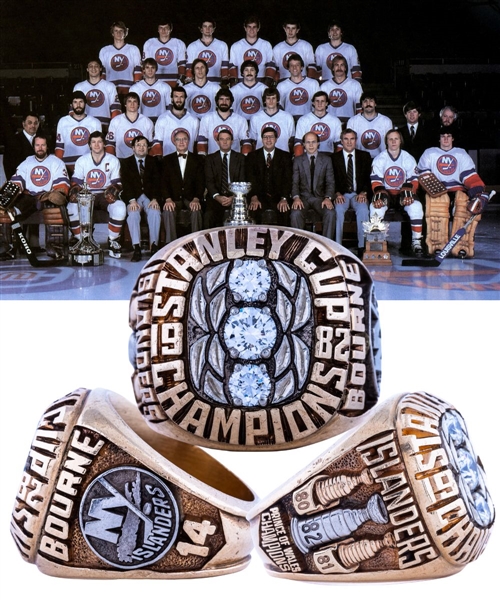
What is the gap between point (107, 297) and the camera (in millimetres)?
4465

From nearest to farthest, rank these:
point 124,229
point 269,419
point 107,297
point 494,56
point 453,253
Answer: point 269,419 → point 107,297 → point 453,253 → point 124,229 → point 494,56

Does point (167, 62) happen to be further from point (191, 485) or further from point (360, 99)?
point (191, 485)

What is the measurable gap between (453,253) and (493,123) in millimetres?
2079

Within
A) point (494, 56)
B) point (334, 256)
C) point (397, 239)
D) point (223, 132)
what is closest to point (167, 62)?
point (223, 132)

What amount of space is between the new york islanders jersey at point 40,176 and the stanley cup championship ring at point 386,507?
4629 mm

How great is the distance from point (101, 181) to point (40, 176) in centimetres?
40

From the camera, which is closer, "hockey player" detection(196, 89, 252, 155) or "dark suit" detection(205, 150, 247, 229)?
"dark suit" detection(205, 150, 247, 229)

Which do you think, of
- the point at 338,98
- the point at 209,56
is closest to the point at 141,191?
the point at 209,56

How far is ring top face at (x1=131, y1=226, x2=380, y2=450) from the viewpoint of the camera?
1387 mm

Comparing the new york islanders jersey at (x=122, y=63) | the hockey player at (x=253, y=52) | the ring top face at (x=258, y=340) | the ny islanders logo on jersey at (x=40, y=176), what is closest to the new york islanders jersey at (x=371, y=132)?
the hockey player at (x=253, y=52)

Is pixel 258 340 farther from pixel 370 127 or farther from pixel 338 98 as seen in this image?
pixel 338 98

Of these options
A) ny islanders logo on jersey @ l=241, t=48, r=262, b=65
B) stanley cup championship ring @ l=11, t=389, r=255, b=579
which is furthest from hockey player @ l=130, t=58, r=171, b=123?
stanley cup championship ring @ l=11, t=389, r=255, b=579

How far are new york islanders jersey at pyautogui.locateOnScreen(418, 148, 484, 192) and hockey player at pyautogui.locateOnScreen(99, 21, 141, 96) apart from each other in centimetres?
250

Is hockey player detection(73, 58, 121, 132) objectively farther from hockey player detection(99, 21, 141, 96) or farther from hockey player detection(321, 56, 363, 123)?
hockey player detection(321, 56, 363, 123)
